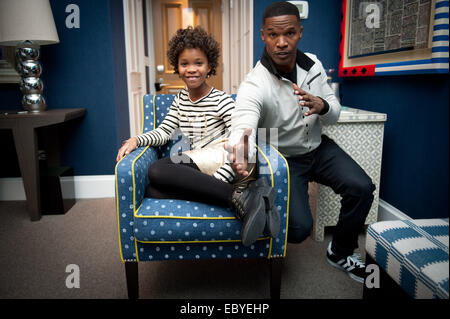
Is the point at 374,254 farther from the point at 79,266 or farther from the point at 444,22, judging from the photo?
the point at 79,266

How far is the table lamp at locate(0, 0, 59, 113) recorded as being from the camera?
210cm

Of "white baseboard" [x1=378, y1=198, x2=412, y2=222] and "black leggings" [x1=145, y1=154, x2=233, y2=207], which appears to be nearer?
"black leggings" [x1=145, y1=154, x2=233, y2=207]

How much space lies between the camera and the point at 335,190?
4.92 ft

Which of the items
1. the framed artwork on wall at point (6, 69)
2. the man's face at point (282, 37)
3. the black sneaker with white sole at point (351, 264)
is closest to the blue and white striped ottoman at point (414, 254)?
the black sneaker with white sole at point (351, 264)

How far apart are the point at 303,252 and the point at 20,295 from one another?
4.45 ft

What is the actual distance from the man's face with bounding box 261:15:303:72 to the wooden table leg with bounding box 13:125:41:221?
5.43 ft

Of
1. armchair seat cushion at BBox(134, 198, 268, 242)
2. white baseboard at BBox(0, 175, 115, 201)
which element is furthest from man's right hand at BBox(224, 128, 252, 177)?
white baseboard at BBox(0, 175, 115, 201)

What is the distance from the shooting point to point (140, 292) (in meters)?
1.48

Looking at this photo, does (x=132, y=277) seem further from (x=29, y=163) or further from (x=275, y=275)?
(x=29, y=163)

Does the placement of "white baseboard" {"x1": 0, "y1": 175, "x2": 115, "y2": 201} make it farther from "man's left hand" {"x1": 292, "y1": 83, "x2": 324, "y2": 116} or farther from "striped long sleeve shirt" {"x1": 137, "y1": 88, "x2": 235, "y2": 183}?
"man's left hand" {"x1": 292, "y1": 83, "x2": 324, "y2": 116}

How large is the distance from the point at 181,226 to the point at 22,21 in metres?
1.81

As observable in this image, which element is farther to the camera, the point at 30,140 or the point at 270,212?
the point at 30,140

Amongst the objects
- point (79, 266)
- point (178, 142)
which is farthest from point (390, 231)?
point (79, 266)

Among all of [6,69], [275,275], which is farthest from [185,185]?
[6,69]
